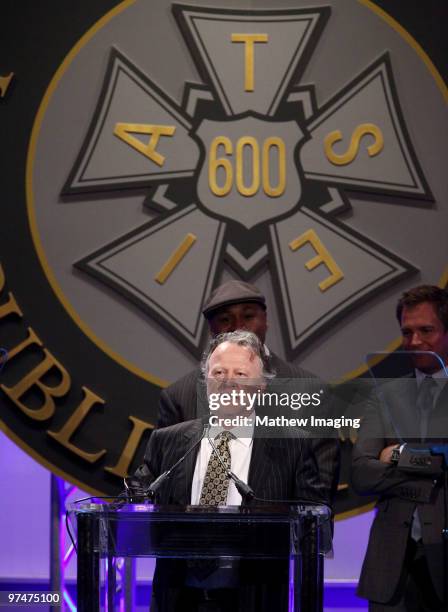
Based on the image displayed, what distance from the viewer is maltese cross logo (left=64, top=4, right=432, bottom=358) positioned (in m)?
3.79

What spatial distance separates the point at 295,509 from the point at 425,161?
7.66ft

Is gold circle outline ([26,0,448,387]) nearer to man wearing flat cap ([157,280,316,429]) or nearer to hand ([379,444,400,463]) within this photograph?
man wearing flat cap ([157,280,316,429])

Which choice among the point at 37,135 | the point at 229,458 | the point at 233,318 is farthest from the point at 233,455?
the point at 37,135

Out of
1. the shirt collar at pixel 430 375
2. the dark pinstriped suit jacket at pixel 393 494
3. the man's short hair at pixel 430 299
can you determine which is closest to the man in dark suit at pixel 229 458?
the dark pinstriped suit jacket at pixel 393 494

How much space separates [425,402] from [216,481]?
651 mm

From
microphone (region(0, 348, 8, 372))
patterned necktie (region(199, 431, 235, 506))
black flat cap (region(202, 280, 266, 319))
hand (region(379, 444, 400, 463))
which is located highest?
black flat cap (region(202, 280, 266, 319))

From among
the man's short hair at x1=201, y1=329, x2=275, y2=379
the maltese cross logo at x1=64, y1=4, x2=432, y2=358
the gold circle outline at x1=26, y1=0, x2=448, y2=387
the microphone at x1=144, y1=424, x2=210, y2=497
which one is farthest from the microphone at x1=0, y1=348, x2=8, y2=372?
the microphone at x1=144, y1=424, x2=210, y2=497

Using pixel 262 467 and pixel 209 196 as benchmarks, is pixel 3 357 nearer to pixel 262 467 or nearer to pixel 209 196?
pixel 209 196

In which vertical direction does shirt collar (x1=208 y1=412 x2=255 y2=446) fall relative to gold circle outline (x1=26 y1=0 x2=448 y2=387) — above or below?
below

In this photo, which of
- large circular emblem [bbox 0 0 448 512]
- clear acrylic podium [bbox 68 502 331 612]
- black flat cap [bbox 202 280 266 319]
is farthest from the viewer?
large circular emblem [bbox 0 0 448 512]

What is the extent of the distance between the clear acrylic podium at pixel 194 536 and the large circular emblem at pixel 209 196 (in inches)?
74.9

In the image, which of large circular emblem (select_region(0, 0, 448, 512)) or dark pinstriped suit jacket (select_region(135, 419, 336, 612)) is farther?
large circular emblem (select_region(0, 0, 448, 512))

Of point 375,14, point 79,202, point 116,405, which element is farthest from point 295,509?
point 375,14

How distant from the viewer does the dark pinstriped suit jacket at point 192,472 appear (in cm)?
202
